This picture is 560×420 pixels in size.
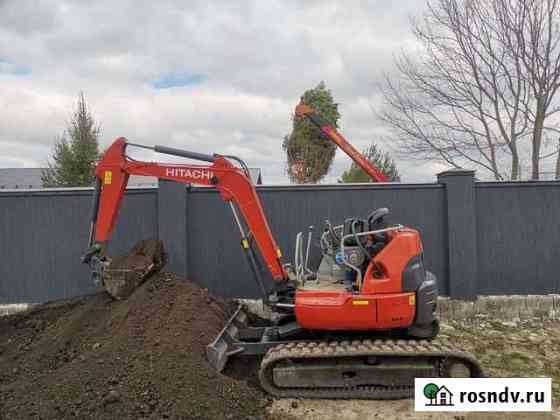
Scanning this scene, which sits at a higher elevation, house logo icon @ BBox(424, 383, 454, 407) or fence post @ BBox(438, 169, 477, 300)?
fence post @ BBox(438, 169, 477, 300)

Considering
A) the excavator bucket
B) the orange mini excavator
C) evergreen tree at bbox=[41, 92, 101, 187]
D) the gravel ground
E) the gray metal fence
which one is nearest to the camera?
the gravel ground

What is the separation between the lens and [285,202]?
25.7 ft

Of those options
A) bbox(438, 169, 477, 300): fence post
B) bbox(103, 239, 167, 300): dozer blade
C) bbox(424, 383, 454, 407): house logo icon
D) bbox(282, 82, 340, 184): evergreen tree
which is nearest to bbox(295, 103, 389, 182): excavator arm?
bbox(438, 169, 477, 300): fence post

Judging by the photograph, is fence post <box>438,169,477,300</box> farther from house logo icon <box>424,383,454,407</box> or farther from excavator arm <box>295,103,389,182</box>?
house logo icon <box>424,383,454,407</box>

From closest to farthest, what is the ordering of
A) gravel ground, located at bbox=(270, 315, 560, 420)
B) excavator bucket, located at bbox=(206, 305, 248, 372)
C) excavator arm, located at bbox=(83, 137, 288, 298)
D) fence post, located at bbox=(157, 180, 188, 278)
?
gravel ground, located at bbox=(270, 315, 560, 420) → excavator bucket, located at bbox=(206, 305, 248, 372) → excavator arm, located at bbox=(83, 137, 288, 298) → fence post, located at bbox=(157, 180, 188, 278)

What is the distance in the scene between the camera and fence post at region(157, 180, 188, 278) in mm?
7629

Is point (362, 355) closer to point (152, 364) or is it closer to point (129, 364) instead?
point (152, 364)

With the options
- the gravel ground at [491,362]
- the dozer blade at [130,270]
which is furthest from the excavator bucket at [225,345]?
the dozer blade at [130,270]

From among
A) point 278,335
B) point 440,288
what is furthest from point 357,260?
point 440,288

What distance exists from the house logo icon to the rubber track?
21 centimetres

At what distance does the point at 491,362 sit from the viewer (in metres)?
5.82

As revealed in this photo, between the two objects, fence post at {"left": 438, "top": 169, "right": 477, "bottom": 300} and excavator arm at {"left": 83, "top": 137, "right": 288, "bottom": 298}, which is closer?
excavator arm at {"left": 83, "top": 137, "right": 288, "bottom": 298}

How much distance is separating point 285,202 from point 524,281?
4259mm

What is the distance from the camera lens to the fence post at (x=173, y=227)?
7.63 meters
